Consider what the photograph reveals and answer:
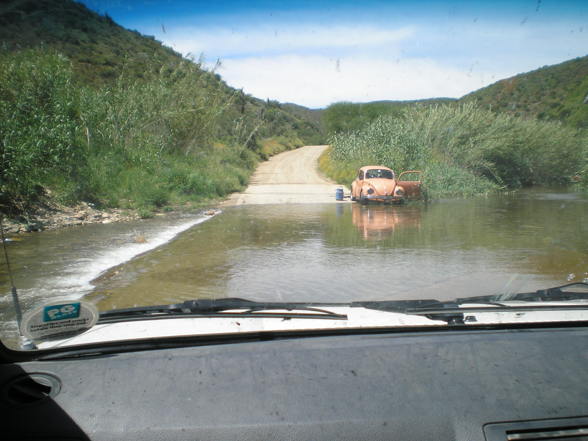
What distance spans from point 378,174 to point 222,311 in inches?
659

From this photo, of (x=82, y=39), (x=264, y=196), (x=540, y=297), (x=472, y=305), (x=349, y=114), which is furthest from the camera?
(x=349, y=114)

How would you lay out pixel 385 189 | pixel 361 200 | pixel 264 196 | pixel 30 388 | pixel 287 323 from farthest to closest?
1. pixel 264 196
2. pixel 361 200
3. pixel 385 189
4. pixel 287 323
5. pixel 30 388

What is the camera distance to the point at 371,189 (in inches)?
706

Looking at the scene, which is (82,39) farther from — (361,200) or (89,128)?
(361,200)

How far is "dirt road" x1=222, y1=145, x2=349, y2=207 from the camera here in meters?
20.7

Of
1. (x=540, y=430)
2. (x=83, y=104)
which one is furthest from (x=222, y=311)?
(x=83, y=104)

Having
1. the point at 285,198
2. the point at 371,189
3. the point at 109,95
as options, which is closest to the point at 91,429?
the point at 109,95

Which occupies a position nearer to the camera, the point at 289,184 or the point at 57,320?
the point at 57,320

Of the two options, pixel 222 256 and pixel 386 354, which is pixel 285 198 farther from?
pixel 386 354

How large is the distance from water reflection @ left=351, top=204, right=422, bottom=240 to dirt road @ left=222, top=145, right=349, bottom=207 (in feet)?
11.5

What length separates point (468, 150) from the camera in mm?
25906

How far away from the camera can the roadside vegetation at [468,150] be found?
2344cm

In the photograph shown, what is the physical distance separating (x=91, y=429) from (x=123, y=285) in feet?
14.9

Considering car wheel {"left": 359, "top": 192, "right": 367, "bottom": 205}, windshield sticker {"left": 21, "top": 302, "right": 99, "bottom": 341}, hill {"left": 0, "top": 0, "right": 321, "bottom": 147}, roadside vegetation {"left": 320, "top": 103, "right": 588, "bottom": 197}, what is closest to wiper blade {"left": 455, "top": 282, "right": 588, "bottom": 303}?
windshield sticker {"left": 21, "top": 302, "right": 99, "bottom": 341}
